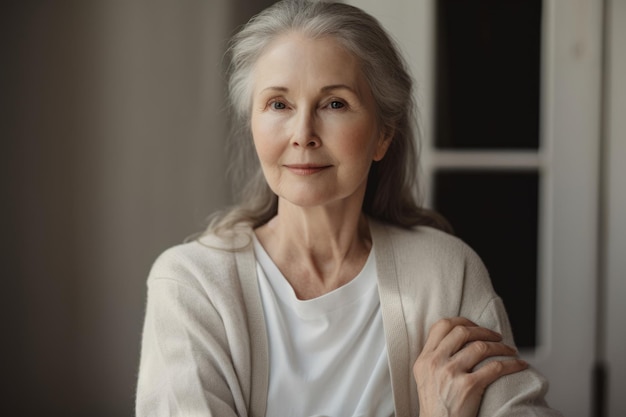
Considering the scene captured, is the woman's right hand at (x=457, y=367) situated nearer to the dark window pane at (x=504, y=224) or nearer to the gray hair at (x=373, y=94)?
the gray hair at (x=373, y=94)

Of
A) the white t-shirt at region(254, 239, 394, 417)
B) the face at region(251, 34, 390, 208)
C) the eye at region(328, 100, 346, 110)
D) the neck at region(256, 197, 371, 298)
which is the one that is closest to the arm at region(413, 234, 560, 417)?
the white t-shirt at region(254, 239, 394, 417)

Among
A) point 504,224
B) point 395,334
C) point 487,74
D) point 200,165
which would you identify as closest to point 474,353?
point 395,334

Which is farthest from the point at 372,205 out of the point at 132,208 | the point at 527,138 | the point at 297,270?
the point at 132,208

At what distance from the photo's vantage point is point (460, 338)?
1619mm

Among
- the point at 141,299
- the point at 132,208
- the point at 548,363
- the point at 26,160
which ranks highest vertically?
the point at 26,160

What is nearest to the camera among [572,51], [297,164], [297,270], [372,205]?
[297,164]

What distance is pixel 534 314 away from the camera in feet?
9.87

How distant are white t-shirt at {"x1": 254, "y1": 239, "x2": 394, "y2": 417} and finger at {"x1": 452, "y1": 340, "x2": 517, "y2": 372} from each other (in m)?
0.18

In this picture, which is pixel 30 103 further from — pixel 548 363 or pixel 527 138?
pixel 548 363

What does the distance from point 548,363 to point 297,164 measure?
172cm

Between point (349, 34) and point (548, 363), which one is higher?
point (349, 34)

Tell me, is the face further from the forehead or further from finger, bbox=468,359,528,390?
finger, bbox=468,359,528,390

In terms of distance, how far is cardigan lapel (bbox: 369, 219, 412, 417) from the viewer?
167 cm

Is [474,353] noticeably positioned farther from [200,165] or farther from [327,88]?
[200,165]
